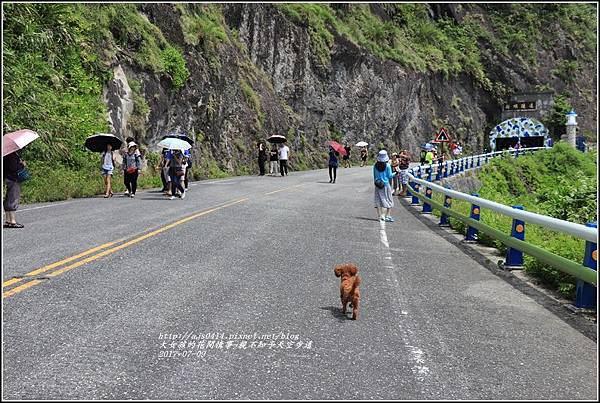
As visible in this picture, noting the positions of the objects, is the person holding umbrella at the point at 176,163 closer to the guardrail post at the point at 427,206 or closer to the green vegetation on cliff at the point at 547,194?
the guardrail post at the point at 427,206

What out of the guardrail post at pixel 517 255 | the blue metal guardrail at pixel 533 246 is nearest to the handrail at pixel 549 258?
the blue metal guardrail at pixel 533 246

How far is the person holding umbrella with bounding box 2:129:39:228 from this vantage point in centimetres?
1067

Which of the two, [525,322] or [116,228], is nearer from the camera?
[525,322]

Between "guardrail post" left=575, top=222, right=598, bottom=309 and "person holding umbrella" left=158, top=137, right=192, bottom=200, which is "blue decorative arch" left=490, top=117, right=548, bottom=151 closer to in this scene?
"person holding umbrella" left=158, top=137, right=192, bottom=200

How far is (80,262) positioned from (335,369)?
15.1 ft

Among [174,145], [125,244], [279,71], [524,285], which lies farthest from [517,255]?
[279,71]

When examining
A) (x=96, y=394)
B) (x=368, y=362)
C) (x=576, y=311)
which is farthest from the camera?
(x=576, y=311)

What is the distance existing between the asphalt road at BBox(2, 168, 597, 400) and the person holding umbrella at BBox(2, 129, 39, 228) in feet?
3.83

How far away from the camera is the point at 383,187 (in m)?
13.8

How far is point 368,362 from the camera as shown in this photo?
4332mm

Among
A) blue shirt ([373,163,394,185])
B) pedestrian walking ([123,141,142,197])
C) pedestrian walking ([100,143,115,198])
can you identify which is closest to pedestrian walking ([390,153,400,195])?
blue shirt ([373,163,394,185])

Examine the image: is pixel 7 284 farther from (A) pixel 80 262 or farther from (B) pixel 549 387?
(B) pixel 549 387

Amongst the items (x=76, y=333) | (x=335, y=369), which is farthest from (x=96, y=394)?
(x=335, y=369)

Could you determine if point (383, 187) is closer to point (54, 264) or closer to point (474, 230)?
point (474, 230)
